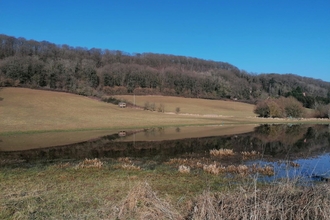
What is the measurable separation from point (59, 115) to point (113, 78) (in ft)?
209

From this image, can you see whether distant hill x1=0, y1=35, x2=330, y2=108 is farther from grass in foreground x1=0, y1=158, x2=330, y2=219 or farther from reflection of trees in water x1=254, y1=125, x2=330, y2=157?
grass in foreground x1=0, y1=158, x2=330, y2=219

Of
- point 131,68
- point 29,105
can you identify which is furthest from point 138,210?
point 131,68

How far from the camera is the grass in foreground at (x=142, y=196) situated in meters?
5.88

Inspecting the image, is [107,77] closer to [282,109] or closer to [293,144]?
[282,109]

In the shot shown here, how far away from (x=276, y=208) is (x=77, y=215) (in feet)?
17.0

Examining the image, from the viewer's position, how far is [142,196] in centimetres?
776

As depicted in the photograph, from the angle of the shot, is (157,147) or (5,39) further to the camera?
(5,39)

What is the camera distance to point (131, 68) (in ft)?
410

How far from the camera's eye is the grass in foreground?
588 centimetres

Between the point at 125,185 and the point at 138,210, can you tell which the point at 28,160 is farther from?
the point at 138,210

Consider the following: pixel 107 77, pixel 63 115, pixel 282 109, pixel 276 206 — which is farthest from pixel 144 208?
pixel 107 77

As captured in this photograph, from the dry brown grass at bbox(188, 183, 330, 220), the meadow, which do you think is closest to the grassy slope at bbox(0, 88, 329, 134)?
the meadow

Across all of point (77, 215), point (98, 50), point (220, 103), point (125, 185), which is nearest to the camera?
point (77, 215)

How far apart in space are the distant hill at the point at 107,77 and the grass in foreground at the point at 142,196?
77144 mm
